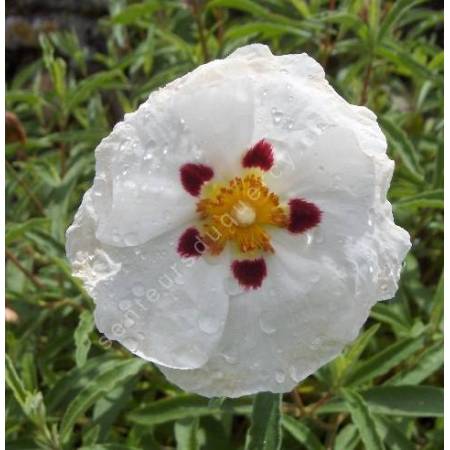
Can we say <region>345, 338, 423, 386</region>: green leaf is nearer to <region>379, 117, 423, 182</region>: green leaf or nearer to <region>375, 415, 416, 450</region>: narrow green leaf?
<region>375, 415, 416, 450</region>: narrow green leaf

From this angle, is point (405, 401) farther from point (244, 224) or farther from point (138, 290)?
point (138, 290)

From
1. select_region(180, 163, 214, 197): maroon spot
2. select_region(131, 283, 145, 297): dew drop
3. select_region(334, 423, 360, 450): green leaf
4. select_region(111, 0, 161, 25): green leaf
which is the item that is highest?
select_region(180, 163, 214, 197): maroon spot

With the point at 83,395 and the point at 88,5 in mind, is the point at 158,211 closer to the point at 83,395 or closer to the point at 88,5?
the point at 83,395

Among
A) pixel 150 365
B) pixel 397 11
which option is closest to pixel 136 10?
pixel 397 11

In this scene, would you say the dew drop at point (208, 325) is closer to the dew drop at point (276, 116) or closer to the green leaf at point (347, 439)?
the dew drop at point (276, 116)

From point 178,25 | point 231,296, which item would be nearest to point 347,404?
point 231,296

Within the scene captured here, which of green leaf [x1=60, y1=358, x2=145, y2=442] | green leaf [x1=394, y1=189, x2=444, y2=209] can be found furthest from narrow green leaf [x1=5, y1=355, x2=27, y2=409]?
green leaf [x1=394, y1=189, x2=444, y2=209]
